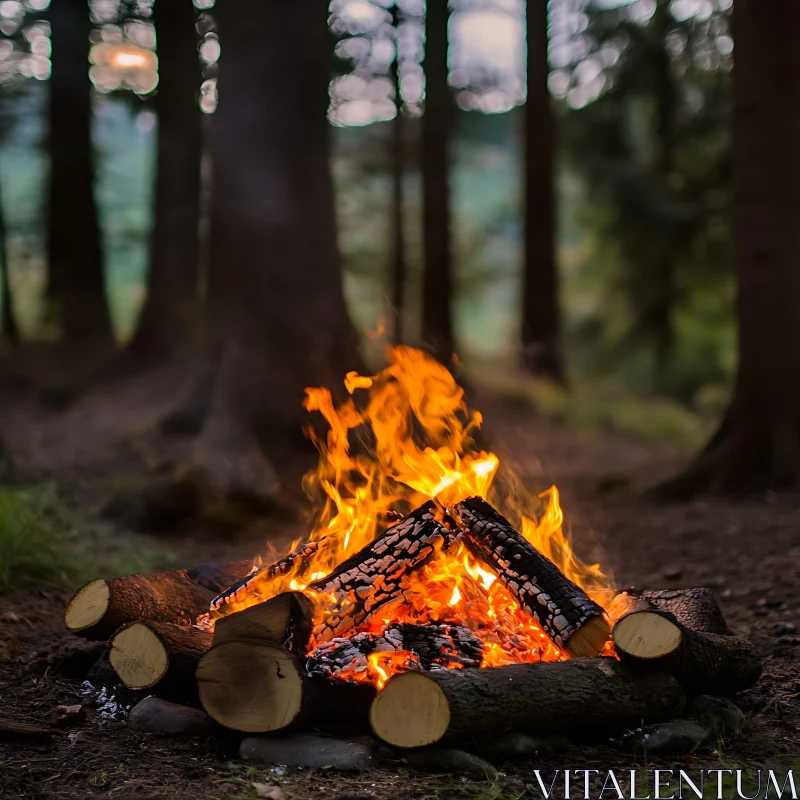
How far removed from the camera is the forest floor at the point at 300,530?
3.18 m

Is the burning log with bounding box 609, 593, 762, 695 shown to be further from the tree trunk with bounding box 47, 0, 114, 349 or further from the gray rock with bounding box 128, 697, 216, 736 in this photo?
the tree trunk with bounding box 47, 0, 114, 349

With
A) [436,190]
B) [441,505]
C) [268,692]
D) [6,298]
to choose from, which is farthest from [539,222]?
[268,692]

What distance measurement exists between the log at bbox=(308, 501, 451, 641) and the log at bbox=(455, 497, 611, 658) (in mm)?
→ 182

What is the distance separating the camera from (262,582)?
4.34m

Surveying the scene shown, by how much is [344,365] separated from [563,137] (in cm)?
1097

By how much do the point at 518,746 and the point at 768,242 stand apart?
6.19m

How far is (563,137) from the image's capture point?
1761 cm

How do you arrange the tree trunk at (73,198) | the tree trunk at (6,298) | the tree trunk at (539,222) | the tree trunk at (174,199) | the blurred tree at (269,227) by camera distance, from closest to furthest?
the blurred tree at (269,227)
the tree trunk at (174,199)
the tree trunk at (73,198)
the tree trunk at (6,298)
the tree trunk at (539,222)

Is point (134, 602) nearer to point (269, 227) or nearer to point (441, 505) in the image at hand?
point (441, 505)

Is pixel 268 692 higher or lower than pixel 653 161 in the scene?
lower

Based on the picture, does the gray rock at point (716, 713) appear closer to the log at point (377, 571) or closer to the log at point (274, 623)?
the log at point (377, 571)

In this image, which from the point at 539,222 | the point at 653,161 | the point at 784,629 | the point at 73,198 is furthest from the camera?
the point at 653,161

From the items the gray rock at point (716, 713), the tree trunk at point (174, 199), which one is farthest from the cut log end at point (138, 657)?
the tree trunk at point (174, 199)

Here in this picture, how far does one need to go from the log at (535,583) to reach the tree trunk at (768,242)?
4670mm
